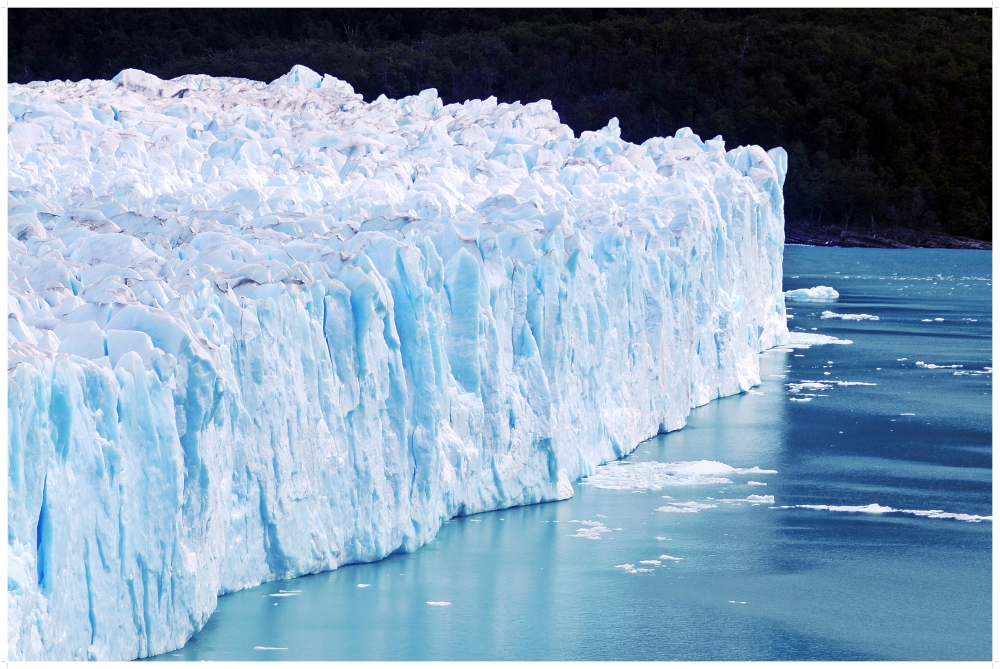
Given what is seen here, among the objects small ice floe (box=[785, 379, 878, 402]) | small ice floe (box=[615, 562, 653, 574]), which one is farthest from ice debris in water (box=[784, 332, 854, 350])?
small ice floe (box=[615, 562, 653, 574])

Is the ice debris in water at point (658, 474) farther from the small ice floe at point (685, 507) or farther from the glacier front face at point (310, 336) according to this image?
the small ice floe at point (685, 507)

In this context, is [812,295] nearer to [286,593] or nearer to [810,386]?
[810,386]

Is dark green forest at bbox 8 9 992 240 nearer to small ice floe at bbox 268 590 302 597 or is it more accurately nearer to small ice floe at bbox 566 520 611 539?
small ice floe at bbox 566 520 611 539

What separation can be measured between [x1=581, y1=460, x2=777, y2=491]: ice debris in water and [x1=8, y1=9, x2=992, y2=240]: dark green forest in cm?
2955

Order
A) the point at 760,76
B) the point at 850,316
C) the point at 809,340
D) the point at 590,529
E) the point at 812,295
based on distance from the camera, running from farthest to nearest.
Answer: the point at 760,76 < the point at 812,295 < the point at 850,316 < the point at 809,340 < the point at 590,529

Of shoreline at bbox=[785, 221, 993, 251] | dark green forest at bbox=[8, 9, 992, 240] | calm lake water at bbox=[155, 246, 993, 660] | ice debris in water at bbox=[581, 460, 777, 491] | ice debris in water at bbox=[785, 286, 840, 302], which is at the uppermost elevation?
dark green forest at bbox=[8, 9, 992, 240]

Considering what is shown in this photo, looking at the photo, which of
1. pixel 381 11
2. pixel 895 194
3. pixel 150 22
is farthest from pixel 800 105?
pixel 150 22

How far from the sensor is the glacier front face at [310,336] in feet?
20.9

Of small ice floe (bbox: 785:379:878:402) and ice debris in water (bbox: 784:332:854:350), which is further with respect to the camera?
ice debris in water (bbox: 784:332:854:350)

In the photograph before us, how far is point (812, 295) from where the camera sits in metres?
27.9

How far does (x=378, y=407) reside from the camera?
28.9 ft

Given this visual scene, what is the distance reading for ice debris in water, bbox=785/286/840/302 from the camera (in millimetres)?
27859

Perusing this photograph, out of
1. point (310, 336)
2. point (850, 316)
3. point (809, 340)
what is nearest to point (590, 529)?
point (310, 336)

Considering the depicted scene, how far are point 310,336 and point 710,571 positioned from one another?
318 centimetres
